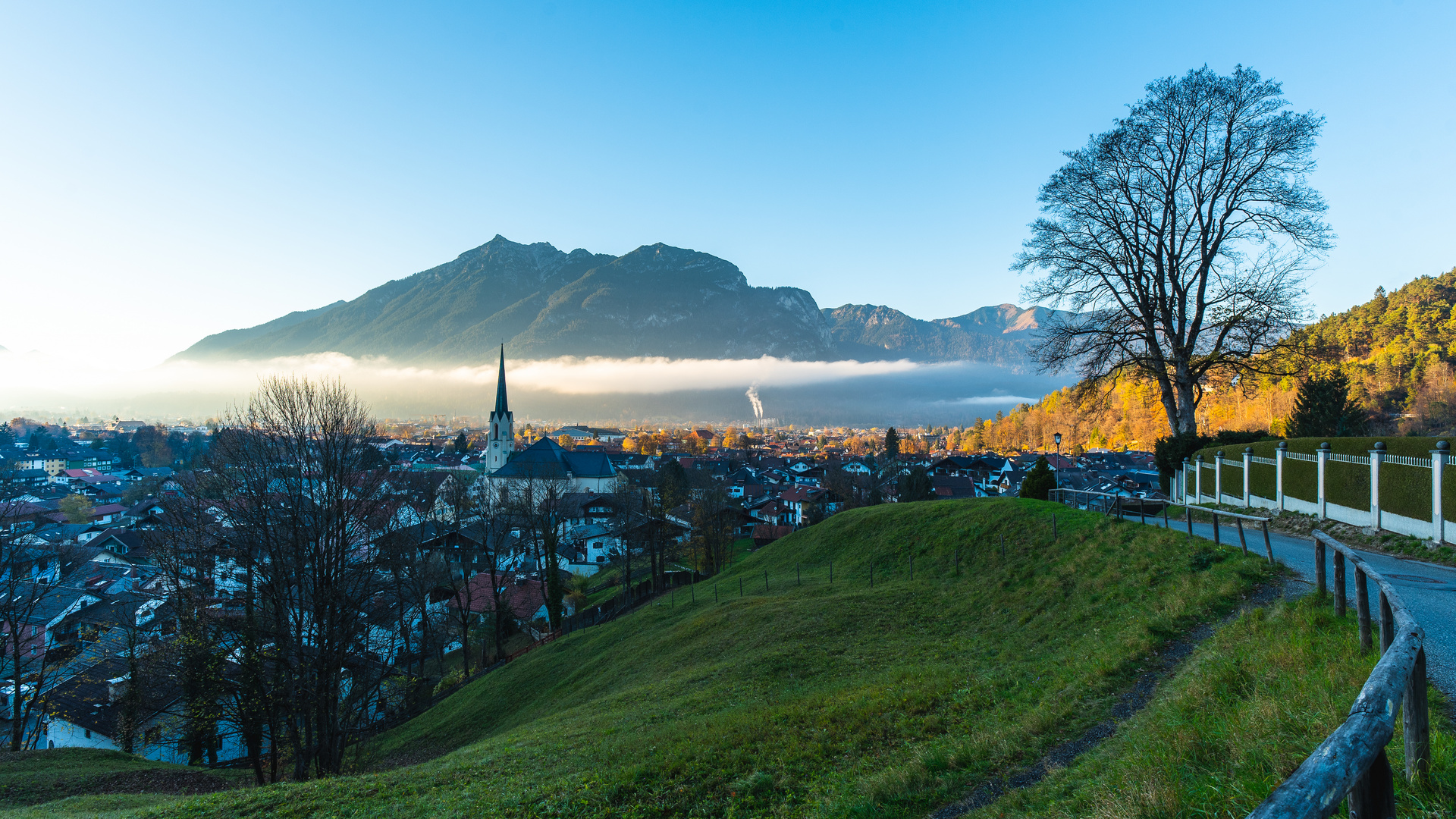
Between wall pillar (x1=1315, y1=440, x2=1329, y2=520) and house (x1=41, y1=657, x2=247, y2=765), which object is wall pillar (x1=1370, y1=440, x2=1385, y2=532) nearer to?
wall pillar (x1=1315, y1=440, x2=1329, y2=520)

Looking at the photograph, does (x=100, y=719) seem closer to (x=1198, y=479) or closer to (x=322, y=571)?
(x=322, y=571)

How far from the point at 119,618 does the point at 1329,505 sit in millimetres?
38418

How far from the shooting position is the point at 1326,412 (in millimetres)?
34812

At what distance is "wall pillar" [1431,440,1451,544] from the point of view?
11.2 meters

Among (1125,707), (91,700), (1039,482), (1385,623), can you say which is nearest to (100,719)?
(91,700)

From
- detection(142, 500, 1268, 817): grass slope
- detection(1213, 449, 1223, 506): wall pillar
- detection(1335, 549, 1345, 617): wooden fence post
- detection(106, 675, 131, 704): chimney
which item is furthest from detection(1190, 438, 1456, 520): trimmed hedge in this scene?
detection(106, 675, 131, 704): chimney

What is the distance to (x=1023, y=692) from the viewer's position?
26.6ft

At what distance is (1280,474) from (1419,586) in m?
10.2

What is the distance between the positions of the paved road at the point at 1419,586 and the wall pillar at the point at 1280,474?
3.21 m

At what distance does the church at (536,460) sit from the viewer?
243 feet

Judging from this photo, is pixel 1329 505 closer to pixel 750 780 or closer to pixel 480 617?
pixel 750 780

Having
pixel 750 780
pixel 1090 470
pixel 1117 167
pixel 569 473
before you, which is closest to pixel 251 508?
pixel 750 780

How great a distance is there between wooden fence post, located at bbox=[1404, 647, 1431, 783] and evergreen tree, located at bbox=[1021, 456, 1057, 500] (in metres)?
A: 23.0

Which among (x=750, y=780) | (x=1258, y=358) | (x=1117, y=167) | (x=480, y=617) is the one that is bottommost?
(x=480, y=617)
